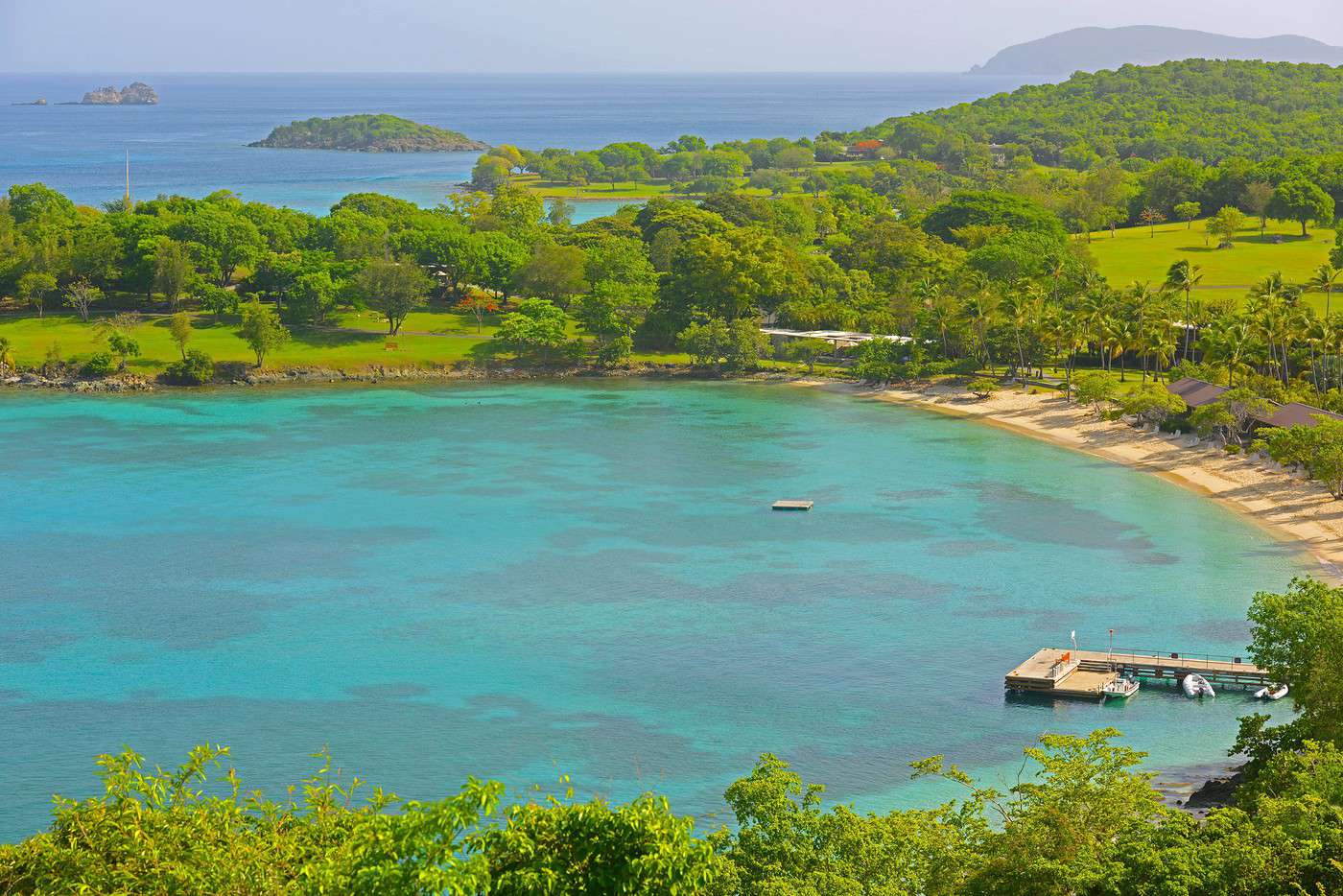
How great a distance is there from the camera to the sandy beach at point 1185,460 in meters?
53.2

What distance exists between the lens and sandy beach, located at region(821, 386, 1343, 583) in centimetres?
5316

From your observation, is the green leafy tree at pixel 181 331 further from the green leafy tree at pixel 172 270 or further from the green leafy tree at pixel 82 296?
the green leafy tree at pixel 82 296

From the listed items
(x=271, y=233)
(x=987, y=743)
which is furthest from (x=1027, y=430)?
(x=271, y=233)

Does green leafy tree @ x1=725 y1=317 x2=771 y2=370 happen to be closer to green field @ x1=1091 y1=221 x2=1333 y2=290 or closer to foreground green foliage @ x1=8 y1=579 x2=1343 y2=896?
green field @ x1=1091 y1=221 x2=1333 y2=290

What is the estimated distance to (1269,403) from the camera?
61.8 m

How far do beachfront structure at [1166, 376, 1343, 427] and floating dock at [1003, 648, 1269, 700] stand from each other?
20330 mm

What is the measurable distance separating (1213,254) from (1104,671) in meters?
73.8

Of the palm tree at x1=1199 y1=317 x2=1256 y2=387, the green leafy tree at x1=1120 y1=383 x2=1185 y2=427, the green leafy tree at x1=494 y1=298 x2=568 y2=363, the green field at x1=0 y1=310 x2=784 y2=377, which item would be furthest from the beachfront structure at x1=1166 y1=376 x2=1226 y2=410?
the green leafy tree at x1=494 y1=298 x2=568 y2=363

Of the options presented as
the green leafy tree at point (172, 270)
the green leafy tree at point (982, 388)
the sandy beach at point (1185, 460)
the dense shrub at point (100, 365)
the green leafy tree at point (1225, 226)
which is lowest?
the sandy beach at point (1185, 460)

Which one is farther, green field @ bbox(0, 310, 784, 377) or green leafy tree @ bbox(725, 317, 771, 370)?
green leafy tree @ bbox(725, 317, 771, 370)

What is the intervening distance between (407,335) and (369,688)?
4852cm

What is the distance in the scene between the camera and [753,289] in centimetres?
8500

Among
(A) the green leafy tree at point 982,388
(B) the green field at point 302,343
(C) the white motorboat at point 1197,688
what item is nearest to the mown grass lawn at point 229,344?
(B) the green field at point 302,343

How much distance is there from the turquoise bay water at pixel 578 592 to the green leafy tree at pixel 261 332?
7.85 m
